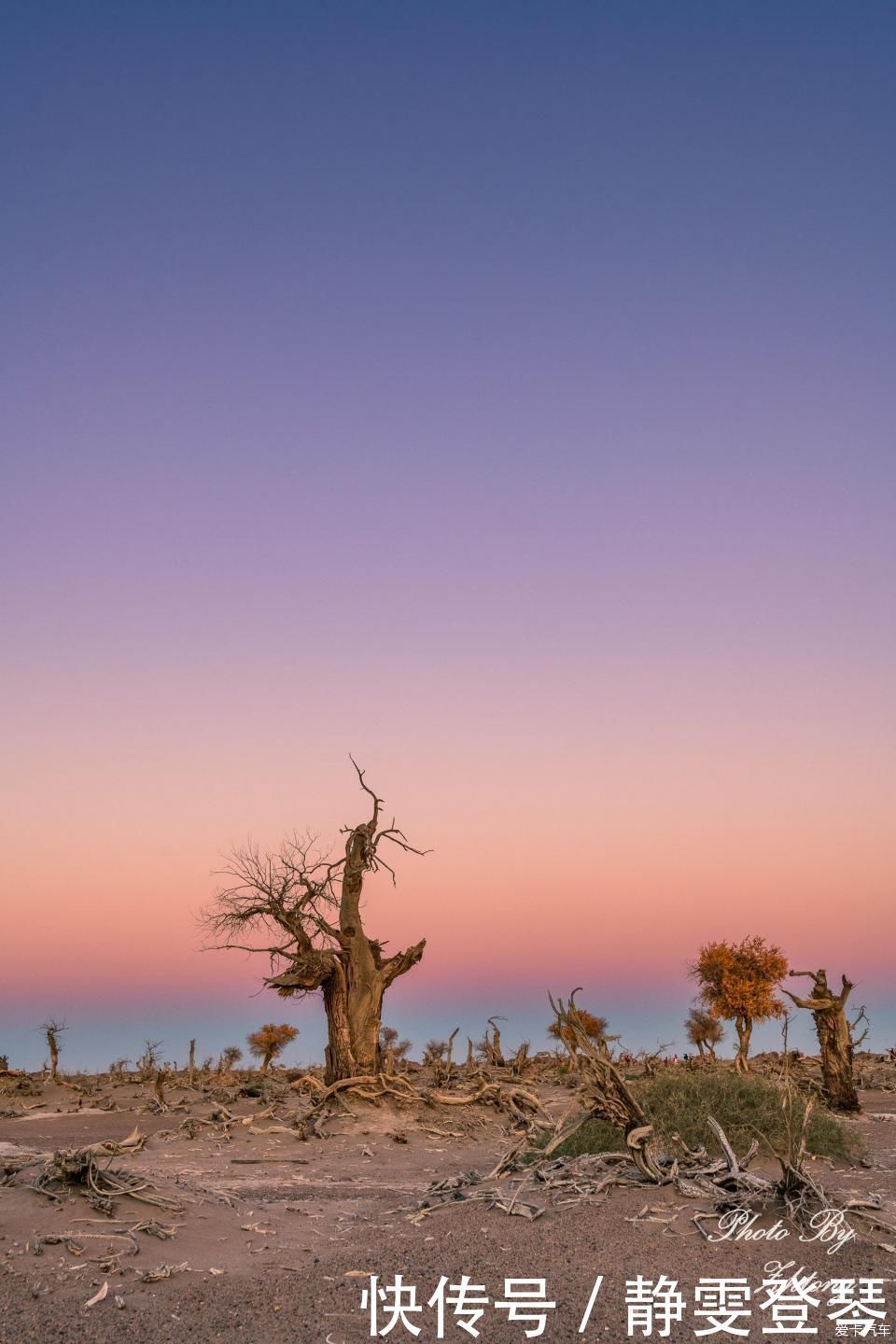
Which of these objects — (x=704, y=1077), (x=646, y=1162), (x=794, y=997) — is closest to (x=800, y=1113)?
(x=704, y=1077)

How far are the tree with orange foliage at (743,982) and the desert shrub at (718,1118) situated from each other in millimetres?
23956

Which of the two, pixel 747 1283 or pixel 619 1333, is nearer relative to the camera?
pixel 619 1333

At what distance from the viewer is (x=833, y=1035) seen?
981 inches

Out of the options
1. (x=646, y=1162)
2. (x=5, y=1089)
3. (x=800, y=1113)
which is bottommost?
(x=5, y=1089)

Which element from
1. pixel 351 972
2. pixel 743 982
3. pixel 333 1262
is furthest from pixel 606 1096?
pixel 743 982

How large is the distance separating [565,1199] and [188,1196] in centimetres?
436

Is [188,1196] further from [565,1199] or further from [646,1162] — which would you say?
[646,1162]

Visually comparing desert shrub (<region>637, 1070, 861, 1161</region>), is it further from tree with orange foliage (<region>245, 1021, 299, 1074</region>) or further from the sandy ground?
tree with orange foliage (<region>245, 1021, 299, 1074</region>)

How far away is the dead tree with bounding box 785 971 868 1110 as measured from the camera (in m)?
24.6

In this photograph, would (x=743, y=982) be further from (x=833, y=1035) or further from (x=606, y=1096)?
(x=606, y=1096)

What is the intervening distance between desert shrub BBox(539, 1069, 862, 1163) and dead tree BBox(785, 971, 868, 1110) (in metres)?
8.30

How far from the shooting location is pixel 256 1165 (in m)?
18.1

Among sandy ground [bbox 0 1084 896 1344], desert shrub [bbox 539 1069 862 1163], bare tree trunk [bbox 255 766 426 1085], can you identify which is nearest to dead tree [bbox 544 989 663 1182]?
sandy ground [bbox 0 1084 896 1344]

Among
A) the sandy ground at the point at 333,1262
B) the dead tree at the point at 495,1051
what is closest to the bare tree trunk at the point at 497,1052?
the dead tree at the point at 495,1051
